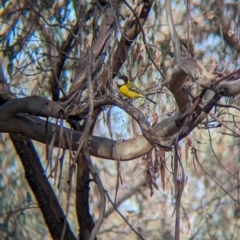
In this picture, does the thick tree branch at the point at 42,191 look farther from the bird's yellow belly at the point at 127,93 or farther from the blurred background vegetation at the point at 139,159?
the bird's yellow belly at the point at 127,93

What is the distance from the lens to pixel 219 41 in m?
5.64

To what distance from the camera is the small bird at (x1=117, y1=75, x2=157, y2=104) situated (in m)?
4.05

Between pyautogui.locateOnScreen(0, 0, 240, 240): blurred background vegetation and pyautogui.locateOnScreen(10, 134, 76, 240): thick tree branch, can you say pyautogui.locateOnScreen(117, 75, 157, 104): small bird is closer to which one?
pyautogui.locateOnScreen(0, 0, 240, 240): blurred background vegetation

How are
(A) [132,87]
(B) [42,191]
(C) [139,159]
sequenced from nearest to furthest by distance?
(A) [132,87], (B) [42,191], (C) [139,159]

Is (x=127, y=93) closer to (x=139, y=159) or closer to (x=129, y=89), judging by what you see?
(x=129, y=89)

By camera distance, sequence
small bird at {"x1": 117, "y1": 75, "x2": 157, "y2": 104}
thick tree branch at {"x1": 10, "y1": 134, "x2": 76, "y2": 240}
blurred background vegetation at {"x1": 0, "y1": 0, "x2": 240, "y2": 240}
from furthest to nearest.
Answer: blurred background vegetation at {"x1": 0, "y1": 0, "x2": 240, "y2": 240}, thick tree branch at {"x1": 10, "y1": 134, "x2": 76, "y2": 240}, small bird at {"x1": 117, "y1": 75, "x2": 157, "y2": 104}

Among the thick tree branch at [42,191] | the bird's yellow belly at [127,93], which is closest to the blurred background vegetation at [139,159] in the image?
the thick tree branch at [42,191]

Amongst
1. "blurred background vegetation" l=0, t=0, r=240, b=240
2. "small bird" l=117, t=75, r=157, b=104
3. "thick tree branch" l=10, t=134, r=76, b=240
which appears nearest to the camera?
"small bird" l=117, t=75, r=157, b=104

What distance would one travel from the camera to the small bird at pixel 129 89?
4047mm

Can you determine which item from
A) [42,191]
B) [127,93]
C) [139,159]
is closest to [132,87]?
[127,93]

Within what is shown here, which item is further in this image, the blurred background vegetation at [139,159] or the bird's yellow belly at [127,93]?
the blurred background vegetation at [139,159]

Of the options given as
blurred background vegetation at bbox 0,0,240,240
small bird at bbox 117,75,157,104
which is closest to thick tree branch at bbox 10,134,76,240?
blurred background vegetation at bbox 0,0,240,240

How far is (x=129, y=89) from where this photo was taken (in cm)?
427

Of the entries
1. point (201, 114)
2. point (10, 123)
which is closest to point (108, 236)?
point (10, 123)
